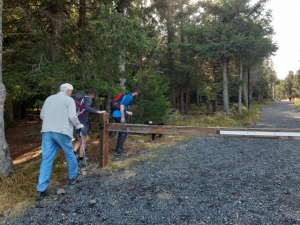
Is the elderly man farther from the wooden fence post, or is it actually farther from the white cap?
the wooden fence post

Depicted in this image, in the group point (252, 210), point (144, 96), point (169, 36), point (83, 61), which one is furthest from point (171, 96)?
point (252, 210)

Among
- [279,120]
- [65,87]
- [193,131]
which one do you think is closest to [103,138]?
[65,87]

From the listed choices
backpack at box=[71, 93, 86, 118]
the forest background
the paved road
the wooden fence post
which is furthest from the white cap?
the paved road

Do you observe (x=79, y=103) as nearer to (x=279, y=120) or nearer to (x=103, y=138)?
(x=103, y=138)

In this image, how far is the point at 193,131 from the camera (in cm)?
443

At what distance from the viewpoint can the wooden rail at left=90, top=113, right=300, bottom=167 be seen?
3888 mm

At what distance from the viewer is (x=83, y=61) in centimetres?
620

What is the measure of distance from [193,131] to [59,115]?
2517mm

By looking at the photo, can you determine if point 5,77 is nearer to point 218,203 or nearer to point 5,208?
point 5,208

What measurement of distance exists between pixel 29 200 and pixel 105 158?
6.13ft

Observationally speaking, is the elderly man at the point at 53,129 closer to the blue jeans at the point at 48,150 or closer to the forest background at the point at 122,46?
the blue jeans at the point at 48,150

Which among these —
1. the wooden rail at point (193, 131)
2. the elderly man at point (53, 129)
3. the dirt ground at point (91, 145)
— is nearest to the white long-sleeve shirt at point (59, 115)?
the elderly man at point (53, 129)

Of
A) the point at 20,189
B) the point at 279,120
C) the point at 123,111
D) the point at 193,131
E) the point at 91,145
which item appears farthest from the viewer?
the point at 279,120

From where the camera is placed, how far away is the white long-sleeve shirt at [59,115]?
3680 millimetres
